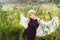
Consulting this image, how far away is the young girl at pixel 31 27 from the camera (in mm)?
1447

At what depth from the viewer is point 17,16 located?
4.80ft

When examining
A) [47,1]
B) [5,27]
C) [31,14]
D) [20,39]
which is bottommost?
[20,39]

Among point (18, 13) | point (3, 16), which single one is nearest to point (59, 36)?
point (18, 13)

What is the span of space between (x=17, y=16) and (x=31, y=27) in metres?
0.16

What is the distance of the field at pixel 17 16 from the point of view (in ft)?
4.75

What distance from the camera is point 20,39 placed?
1463 millimetres

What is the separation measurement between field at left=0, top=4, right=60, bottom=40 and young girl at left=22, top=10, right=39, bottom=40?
36 mm

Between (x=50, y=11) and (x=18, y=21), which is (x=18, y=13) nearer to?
(x=18, y=21)

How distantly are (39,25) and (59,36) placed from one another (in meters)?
0.20

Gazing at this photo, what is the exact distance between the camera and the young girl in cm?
145

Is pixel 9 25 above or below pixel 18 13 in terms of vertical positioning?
below

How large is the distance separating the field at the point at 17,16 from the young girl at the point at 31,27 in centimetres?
4

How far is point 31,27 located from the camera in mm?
1450

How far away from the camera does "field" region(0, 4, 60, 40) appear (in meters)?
1.45
